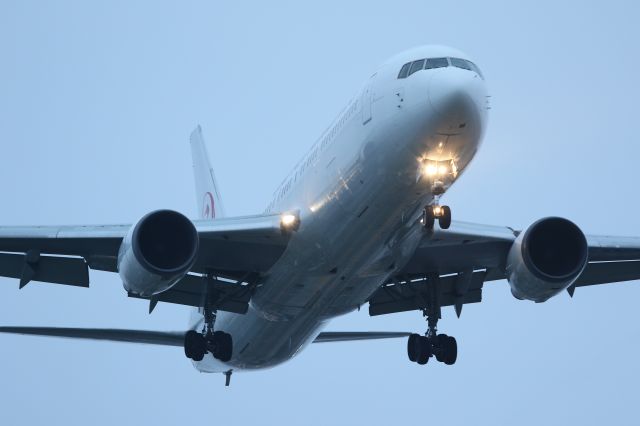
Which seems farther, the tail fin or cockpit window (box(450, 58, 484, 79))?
the tail fin

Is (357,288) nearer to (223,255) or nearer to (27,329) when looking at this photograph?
(223,255)

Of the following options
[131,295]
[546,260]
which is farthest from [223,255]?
[546,260]

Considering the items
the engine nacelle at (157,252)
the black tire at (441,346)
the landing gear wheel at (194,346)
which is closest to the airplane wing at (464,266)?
the black tire at (441,346)

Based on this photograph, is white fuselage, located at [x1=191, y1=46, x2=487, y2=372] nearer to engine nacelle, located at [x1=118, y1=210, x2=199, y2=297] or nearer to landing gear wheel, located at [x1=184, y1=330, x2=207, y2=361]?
landing gear wheel, located at [x1=184, y1=330, x2=207, y2=361]

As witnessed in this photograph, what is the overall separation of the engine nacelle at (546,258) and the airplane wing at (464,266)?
0.62m

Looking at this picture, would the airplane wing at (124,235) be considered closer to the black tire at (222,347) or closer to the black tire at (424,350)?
the black tire at (222,347)

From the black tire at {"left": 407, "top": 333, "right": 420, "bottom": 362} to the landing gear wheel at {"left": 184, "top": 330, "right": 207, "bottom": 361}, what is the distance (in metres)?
5.01

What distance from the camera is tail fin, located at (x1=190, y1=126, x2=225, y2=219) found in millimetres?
38250

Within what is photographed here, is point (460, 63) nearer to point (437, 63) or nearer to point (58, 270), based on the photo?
point (437, 63)

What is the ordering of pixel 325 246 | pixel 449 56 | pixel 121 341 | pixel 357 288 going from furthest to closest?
pixel 121 341
pixel 357 288
pixel 325 246
pixel 449 56

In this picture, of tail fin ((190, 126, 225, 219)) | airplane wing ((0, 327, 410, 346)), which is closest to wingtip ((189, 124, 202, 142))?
tail fin ((190, 126, 225, 219))

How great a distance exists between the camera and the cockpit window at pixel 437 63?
23.8 metres

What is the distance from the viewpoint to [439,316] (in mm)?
30078

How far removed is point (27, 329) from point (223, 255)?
4.72 metres
